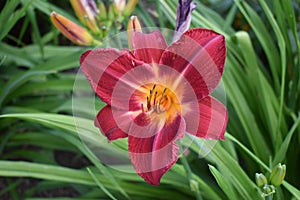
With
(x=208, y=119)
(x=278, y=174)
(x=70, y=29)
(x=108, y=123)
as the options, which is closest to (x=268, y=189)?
(x=278, y=174)

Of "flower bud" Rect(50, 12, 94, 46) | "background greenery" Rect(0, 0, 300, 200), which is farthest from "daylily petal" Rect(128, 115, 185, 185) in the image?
"flower bud" Rect(50, 12, 94, 46)

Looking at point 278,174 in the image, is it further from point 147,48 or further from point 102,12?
point 102,12

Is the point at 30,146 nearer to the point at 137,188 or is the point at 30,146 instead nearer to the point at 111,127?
the point at 137,188

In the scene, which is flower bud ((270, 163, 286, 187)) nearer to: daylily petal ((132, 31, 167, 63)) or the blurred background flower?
daylily petal ((132, 31, 167, 63))

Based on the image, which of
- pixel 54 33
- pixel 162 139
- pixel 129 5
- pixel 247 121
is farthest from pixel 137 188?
pixel 54 33

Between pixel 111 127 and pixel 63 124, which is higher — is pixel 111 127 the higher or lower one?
the higher one

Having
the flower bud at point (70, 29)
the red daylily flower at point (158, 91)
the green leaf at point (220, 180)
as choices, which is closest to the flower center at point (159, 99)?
the red daylily flower at point (158, 91)
